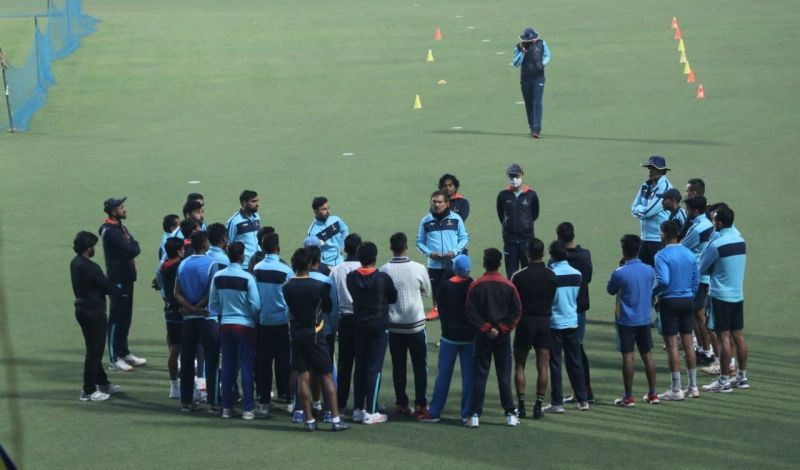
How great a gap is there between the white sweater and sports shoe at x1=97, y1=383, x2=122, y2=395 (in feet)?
10.2

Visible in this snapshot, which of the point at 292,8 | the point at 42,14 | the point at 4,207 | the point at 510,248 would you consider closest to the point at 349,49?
the point at 292,8

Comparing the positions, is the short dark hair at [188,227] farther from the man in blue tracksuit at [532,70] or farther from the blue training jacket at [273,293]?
the man in blue tracksuit at [532,70]

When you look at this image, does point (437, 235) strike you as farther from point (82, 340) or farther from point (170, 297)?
point (82, 340)

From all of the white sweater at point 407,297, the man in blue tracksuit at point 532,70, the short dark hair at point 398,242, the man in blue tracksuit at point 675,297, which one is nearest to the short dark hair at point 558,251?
the man in blue tracksuit at point 675,297

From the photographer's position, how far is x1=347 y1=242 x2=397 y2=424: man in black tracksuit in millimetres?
11211

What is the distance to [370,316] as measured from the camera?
36.9ft

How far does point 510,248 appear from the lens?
49.4ft

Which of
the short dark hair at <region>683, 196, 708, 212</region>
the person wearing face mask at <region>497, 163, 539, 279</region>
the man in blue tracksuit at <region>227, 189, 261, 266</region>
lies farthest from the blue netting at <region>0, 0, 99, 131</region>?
the short dark hair at <region>683, 196, 708, 212</region>

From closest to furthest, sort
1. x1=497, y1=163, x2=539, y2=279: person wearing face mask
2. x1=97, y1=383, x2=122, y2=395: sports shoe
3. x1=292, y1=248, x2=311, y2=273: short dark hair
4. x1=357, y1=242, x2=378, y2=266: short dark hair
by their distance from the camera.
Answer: x1=292, y1=248, x2=311, y2=273: short dark hair
x1=357, y1=242, x2=378, y2=266: short dark hair
x1=97, y1=383, x2=122, y2=395: sports shoe
x1=497, y1=163, x2=539, y2=279: person wearing face mask

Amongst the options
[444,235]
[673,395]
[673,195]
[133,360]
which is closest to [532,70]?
[444,235]

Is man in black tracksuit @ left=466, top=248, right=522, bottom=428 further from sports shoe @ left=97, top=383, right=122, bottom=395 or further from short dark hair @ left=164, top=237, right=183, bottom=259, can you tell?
sports shoe @ left=97, top=383, right=122, bottom=395

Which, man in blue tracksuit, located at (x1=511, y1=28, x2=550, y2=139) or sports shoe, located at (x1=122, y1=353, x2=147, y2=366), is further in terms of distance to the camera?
man in blue tracksuit, located at (x1=511, y1=28, x2=550, y2=139)

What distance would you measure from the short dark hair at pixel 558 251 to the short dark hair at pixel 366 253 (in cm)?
165

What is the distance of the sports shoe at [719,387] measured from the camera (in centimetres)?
1215
